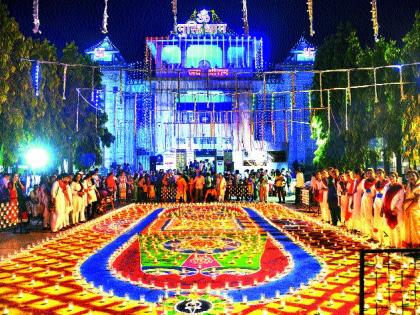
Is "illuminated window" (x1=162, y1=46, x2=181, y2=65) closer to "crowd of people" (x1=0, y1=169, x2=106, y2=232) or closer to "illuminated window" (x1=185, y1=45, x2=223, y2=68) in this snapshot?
"illuminated window" (x1=185, y1=45, x2=223, y2=68)

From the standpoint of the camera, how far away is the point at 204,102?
30484 mm

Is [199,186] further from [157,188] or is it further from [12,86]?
[12,86]

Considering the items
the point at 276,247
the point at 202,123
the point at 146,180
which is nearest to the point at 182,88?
the point at 202,123

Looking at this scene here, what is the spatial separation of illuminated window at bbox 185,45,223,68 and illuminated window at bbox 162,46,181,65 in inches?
30.2

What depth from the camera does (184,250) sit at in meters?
7.58

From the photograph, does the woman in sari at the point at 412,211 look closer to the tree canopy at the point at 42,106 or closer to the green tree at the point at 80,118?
the tree canopy at the point at 42,106

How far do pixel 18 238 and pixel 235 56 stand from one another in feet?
80.6

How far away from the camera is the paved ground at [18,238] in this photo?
26.2ft

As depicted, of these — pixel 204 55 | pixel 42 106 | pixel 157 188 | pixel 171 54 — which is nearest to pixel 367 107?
pixel 157 188

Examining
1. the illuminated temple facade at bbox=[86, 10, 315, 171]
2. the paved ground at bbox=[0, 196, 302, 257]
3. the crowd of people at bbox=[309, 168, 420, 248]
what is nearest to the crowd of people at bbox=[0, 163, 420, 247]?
the crowd of people at bbox=[309, 168, 420, 248]

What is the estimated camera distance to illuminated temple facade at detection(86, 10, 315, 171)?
2889 centimetres

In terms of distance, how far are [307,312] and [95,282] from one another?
9.19 feet

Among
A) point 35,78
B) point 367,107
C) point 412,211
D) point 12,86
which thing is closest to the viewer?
point 412,211

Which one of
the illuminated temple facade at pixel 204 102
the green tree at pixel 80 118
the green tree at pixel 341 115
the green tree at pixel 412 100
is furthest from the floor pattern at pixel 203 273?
the illuminated temple facade at pixel 204 102
